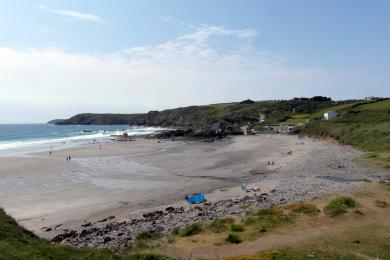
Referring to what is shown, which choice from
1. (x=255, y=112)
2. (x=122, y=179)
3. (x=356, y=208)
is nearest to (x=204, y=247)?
(x=356, y=208)

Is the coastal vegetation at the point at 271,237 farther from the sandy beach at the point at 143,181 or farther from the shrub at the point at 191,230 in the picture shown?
the sandy beach at the point at 143,181

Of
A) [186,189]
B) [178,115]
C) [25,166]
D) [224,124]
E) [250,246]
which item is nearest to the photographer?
[250,246]

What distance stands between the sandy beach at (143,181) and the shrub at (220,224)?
5.55 m

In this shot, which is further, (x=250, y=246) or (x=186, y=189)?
(x=186, y=189)

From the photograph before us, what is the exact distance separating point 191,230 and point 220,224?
1.76 meters

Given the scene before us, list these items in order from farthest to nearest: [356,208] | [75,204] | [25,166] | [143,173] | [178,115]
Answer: [178,115]
[25,166]
[143,173]
[75,204]
[356,208]

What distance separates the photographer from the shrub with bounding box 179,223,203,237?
19156 mm

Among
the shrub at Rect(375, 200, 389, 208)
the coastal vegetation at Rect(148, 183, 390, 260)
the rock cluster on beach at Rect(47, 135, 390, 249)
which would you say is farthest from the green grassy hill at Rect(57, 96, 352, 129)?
the coastal vegetation at Rect(148, 183, 390, 260)

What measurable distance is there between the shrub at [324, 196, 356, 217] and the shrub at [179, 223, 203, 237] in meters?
7.27

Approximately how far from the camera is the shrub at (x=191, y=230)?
62.8 ft

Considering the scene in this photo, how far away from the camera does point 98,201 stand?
2977cm

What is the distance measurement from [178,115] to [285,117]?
62511mm

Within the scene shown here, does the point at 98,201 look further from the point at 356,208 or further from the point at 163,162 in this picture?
the point at 163,162

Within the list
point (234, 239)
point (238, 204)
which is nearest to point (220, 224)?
point (234, 239)
